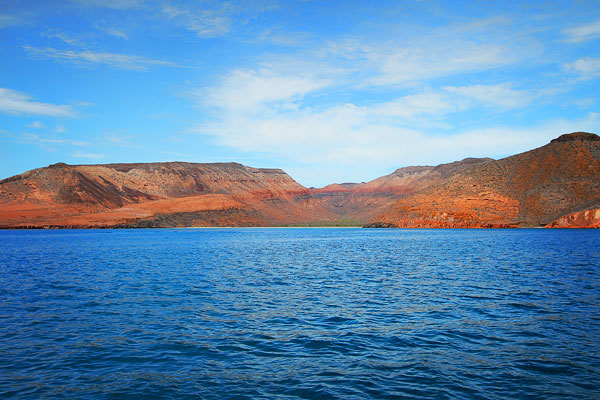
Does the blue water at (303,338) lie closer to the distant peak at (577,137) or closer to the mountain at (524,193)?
the mountain at (524,193)

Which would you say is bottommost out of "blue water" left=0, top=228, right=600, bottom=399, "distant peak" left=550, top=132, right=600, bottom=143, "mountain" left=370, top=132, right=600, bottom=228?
"blue water" left=0, top=228, right=600, bottom=399

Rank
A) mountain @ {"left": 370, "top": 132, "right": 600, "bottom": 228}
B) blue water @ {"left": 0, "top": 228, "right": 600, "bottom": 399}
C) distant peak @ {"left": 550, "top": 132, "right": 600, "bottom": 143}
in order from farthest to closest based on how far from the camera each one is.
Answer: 1. distant peak @ {"left": 550, "top": 132, "right": 600, "bottom": 143}
2. mountain @ {"left": 370, "top": 132, "right": 600, "bottom": 228}
3. blue water @ {"left": 0, "top": 228, "right": 600, "bottom": 399}

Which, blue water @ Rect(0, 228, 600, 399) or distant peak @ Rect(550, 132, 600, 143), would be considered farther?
→ distant peak @ Rect(550, 132, 600, 143)

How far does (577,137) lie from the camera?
157625mm

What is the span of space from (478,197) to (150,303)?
140 meters

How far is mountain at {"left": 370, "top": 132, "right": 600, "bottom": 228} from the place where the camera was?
130000 mm

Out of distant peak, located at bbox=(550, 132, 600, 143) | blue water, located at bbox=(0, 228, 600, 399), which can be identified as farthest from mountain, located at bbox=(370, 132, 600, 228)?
blue water, located at bbox=(0, 228, 600, 399)

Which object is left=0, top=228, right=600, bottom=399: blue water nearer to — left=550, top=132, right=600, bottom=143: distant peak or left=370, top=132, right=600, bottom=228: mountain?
left=370, top=132, right=600, bottom=228: mountain

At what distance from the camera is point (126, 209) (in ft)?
634

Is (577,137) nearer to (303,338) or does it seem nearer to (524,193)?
(524,193)

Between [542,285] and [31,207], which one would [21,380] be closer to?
[542,285]

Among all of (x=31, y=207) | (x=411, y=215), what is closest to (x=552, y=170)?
(x=411, y=215)

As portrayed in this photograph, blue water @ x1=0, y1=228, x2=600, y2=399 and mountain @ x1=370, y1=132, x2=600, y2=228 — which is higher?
mountain @ x1=370, y1=132, x2=600, y2=228

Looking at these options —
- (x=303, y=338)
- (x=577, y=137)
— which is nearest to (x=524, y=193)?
(x=577, y=137)
